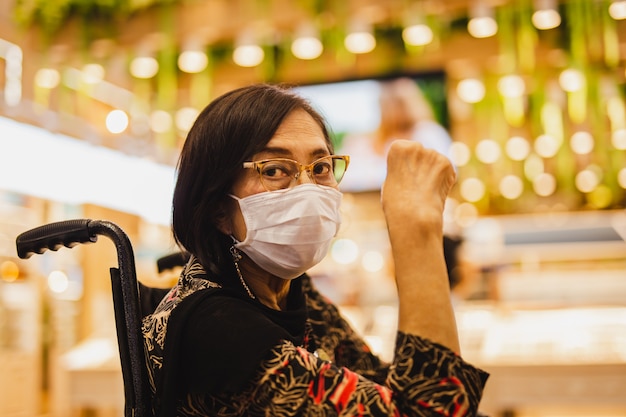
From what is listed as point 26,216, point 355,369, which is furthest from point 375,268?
point 355,369

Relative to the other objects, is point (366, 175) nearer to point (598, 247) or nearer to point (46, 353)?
point (598, 247)

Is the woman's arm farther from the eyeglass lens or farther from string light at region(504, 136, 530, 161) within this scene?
string light at region(504, 136, 530, 161)

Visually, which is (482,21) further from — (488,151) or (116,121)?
(488,151)

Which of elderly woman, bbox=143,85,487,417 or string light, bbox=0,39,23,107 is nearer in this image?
elderly woman, bbox=143,85,487,417

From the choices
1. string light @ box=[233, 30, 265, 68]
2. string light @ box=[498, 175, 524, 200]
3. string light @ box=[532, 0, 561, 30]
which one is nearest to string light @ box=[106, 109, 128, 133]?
string light @ box=[233, 30, 265, 68]

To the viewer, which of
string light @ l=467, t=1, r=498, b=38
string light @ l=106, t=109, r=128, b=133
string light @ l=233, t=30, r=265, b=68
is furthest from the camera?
string light @ l=106, t=109, r=128, b=133

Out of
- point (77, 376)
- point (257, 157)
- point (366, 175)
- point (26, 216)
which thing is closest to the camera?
point (257, 157)

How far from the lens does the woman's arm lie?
108 cm

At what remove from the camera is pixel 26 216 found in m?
5.00

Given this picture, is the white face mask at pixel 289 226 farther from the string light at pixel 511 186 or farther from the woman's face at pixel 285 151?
the string light at pixel 511 186

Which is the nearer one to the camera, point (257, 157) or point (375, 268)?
point (257, 157)

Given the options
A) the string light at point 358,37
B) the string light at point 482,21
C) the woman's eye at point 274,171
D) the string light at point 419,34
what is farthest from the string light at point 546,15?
the woman's eye at point 274,171

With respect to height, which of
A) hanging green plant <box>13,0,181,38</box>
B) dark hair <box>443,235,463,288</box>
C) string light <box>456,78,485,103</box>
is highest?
hanging green plant <box>13,0,181,38</box>

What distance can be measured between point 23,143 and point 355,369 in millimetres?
Answer: 3642
